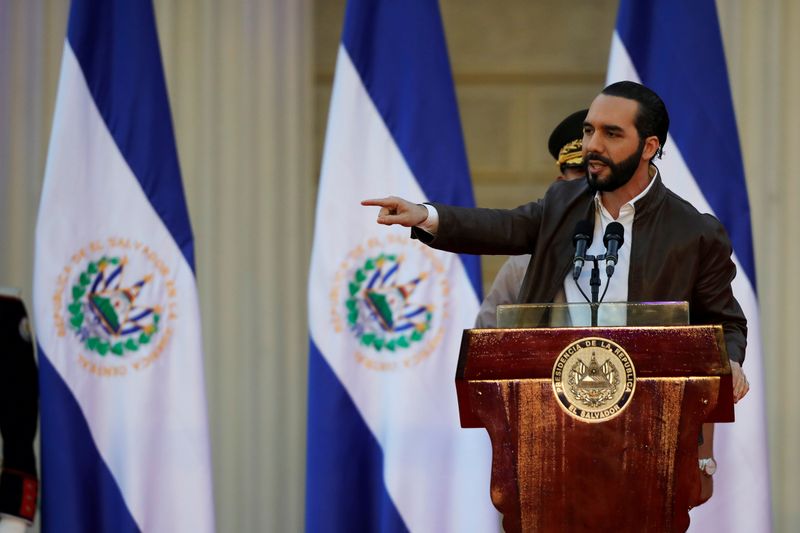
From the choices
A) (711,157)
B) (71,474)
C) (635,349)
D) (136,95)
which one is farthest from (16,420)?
(711,157)

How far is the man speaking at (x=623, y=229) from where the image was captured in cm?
225

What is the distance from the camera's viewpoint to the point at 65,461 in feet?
12.3

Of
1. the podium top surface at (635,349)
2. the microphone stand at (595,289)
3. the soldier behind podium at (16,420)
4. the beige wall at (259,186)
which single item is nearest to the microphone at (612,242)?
the microphone stand at (595,289)

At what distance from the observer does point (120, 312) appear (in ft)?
12.6

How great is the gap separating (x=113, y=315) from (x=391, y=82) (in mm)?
1128

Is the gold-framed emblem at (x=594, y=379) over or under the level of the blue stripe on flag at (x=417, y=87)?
under

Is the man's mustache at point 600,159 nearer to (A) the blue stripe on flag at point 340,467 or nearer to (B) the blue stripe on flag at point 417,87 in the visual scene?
(B) the blue stripe on flag at point 417,87

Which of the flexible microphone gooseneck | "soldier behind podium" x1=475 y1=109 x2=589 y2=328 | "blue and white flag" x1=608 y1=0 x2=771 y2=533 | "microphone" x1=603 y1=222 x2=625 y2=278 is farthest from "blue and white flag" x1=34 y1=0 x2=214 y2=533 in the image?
"microphone" x1=603 y1=222 x2=625 y2=278

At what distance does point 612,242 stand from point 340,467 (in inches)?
76.1

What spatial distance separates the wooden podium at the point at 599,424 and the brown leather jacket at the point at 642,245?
0.25 meters

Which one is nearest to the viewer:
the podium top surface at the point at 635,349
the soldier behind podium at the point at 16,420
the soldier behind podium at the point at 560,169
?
the podium top surface at the point at 635,349

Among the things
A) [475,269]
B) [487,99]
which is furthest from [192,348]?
[487,99]

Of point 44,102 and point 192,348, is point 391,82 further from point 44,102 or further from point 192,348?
point 44,102

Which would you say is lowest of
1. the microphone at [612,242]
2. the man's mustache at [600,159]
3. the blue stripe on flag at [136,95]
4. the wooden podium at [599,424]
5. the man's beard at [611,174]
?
the wooden podium at [599,424]
